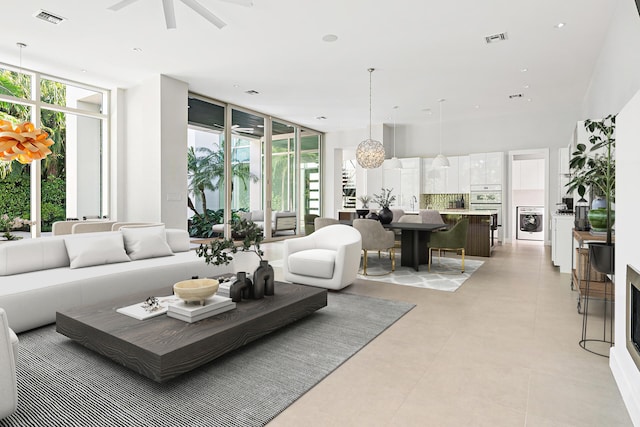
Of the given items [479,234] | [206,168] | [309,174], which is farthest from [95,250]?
[309,174]

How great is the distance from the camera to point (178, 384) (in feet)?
6.97

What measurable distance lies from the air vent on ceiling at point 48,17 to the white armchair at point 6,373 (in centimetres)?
403

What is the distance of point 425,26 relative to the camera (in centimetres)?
448

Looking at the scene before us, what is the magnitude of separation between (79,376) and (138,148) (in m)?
5.37

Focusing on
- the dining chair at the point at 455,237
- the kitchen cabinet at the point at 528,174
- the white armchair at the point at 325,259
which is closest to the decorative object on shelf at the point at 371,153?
the dining chair at the point at 455,237

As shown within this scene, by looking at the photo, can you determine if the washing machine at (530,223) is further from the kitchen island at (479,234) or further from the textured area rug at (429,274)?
the textured area rug at (429,274)

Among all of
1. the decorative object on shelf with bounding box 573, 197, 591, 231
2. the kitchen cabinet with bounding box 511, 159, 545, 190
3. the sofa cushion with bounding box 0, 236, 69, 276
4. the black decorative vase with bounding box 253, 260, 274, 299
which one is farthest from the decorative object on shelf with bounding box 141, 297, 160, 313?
the kitchen cabinet with bounding box 511, 159, 545, 190

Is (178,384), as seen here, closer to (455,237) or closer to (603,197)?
(603,197)

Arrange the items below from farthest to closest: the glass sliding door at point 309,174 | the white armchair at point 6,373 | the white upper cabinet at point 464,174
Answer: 1. the glass sliding door at point 309,174
2. the white upper cabinet at point 464,174
3. the white armchair at point 6,373

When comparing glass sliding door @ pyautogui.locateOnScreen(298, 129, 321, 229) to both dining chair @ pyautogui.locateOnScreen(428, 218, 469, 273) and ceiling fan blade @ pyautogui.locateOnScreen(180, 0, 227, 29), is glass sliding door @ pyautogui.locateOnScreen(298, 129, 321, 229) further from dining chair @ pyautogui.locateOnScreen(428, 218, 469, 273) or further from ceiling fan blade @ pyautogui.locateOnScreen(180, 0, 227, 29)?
ceiling fan blade @ pyautogui.locateOnScreen(180, 0, 227, 29)

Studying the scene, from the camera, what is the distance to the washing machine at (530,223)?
9.48 metres

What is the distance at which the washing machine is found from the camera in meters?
9.48

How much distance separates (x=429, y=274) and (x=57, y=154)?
648 centimetres

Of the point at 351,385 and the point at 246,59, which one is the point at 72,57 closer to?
the point at 246,59
